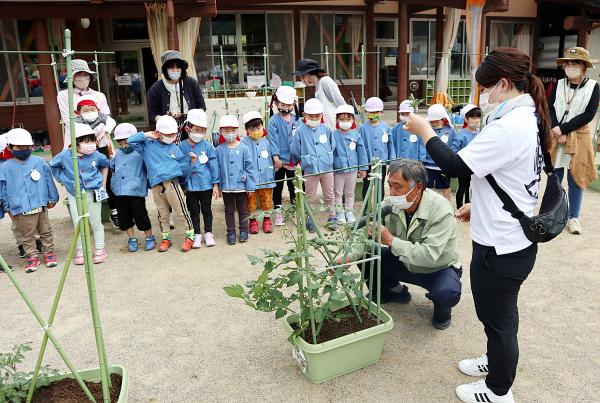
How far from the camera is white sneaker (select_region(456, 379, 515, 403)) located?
2334mm

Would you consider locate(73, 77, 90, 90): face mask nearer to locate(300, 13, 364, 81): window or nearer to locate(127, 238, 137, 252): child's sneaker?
locate(127, 238, 137, 252): child's sneaker

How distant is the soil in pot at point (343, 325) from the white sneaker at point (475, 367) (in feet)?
1.70

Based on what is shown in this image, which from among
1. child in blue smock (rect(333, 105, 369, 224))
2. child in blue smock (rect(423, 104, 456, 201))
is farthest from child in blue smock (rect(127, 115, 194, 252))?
child in blue smock (rect(423, 104, 456, 201))

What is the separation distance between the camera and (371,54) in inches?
490

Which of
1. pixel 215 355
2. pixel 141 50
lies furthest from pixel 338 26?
pixel 215 355

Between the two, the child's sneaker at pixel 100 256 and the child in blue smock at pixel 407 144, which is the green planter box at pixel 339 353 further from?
the child in blue smock at pixel 407 144

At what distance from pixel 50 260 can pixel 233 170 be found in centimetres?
178

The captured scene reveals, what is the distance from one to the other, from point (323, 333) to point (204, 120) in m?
2.62

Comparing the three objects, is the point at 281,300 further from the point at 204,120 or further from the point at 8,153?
the point at 8,153

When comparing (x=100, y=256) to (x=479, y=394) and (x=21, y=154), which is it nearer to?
(x=21, y=154)

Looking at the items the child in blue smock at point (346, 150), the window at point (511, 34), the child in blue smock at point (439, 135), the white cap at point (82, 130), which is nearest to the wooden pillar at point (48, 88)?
the white cap at point (82, 130)

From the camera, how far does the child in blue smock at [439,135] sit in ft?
16.6

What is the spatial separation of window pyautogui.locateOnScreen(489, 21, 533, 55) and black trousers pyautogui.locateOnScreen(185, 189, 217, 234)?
13.3m

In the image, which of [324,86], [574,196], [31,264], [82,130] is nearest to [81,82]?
[82,130]
